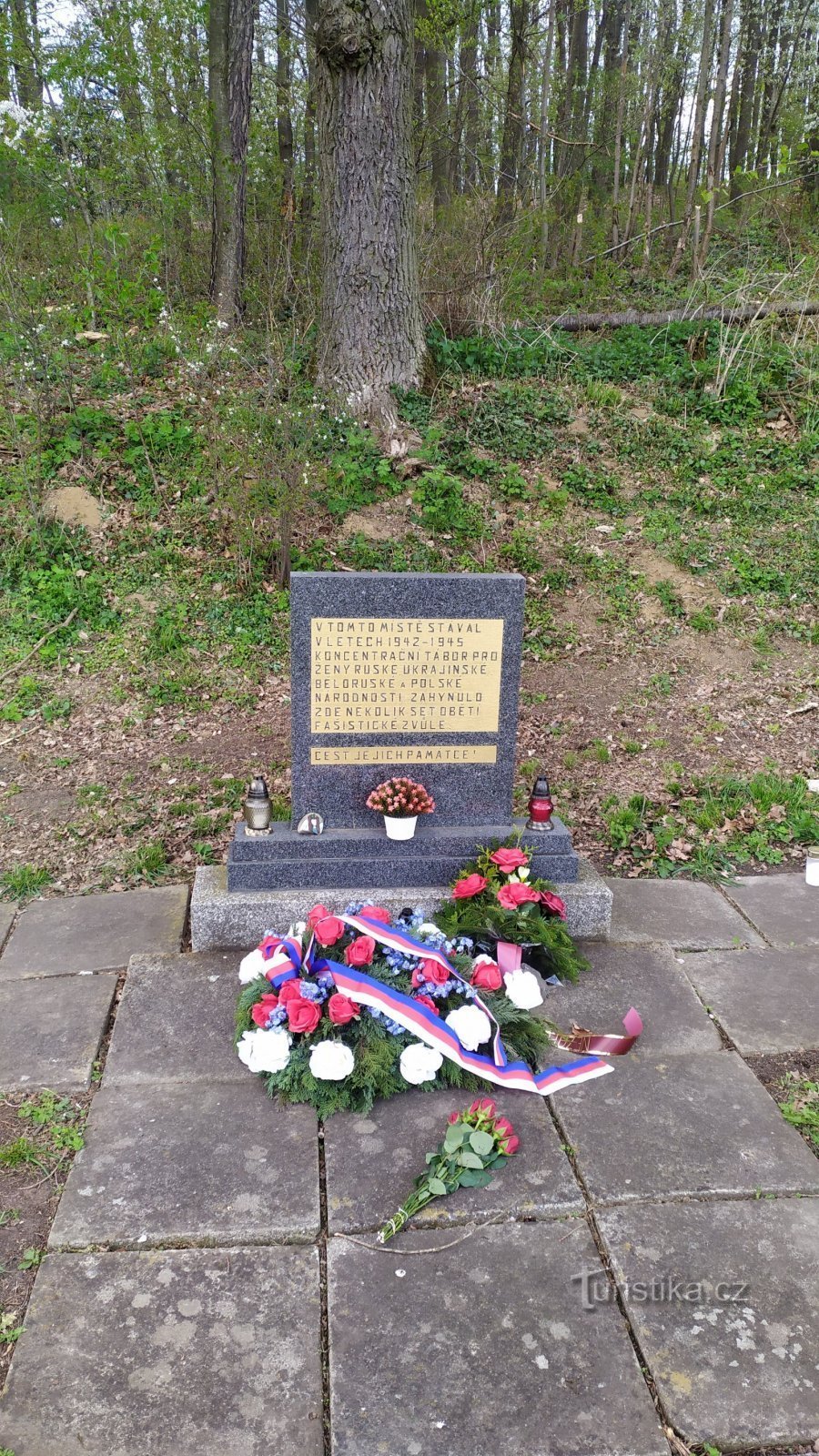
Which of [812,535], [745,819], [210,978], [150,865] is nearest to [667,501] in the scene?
[812,535]

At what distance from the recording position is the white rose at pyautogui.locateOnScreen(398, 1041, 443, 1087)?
114 inches

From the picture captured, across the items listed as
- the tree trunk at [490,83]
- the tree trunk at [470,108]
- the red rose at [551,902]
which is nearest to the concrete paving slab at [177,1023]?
the red rose at [551,902]

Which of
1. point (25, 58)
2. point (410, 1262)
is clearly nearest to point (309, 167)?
point (25, 58)

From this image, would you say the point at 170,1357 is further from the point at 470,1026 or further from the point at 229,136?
the point at 229,136

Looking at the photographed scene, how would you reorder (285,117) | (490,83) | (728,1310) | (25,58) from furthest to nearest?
(490,83) < (285,117) < (25,58) < (728,1310)

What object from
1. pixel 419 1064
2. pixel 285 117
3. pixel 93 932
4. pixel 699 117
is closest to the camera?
pixel 419 1064

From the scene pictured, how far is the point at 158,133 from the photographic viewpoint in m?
8.73

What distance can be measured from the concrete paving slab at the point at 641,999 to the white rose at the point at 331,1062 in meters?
0.77

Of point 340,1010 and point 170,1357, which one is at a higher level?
point 340,1010

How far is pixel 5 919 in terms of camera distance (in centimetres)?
394

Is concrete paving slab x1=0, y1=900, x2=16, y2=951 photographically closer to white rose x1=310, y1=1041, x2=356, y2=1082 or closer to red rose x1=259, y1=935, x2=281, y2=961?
red rose x1=259, y1=935, x2=281, y2=961

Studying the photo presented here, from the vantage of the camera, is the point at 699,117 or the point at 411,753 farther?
the point at 699,117

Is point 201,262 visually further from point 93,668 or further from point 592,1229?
point 592,1229

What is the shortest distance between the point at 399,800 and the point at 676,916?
1.30 metres
